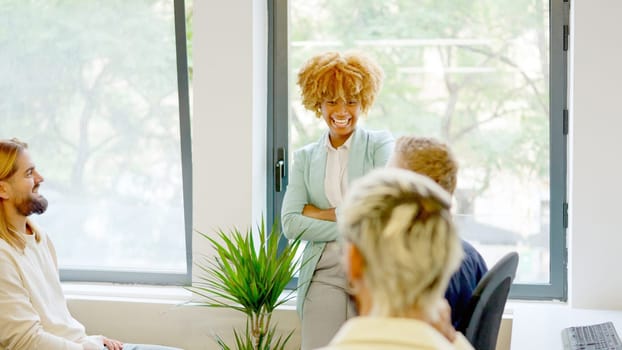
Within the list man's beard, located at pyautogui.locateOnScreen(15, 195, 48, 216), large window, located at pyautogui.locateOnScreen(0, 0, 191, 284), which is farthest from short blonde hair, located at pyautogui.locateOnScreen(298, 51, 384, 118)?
man's beard, located at pyautogui.locateOnScreen(15, 195, 48, 216)

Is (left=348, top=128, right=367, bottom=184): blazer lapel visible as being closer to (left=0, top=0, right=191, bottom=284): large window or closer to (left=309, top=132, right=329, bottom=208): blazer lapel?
(left=309, top=132, right=329, bottom=208): blazer lapel

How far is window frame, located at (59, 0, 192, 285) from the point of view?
4301mm

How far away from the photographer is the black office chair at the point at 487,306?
2.28m

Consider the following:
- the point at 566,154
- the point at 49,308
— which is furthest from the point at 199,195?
the point at 566,154

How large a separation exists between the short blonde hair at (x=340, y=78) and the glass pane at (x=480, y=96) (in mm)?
587

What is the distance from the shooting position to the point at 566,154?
398 cm

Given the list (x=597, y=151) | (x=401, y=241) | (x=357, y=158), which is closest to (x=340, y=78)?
(x=357, y=158)

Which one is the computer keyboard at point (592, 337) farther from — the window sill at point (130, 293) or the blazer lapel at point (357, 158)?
the window sill at point (130, 293)

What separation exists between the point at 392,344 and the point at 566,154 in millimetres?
2859

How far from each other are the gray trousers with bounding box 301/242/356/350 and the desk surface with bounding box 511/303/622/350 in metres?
0.68

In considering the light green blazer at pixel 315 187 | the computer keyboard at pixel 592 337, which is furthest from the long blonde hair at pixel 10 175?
the computer keyboard at pixel 592 337

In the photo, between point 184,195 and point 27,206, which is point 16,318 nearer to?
point 27,206

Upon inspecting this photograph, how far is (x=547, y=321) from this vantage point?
3.37 m

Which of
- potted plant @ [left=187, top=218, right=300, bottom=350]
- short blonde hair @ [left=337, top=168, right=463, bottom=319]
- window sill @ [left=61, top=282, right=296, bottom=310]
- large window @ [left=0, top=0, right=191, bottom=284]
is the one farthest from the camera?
large window @ [left=0, top=0, right=191, bottom=284]
